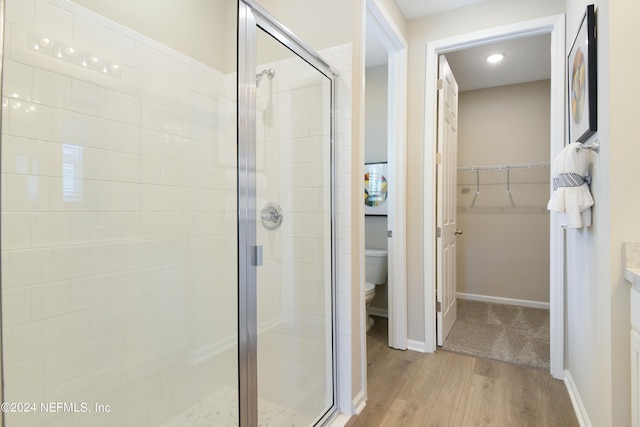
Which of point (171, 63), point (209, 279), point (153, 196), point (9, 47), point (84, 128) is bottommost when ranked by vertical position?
point (209, 279)

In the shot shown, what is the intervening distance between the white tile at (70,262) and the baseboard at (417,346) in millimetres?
A: 2239

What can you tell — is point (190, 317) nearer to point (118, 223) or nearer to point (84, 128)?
point (118, 223)

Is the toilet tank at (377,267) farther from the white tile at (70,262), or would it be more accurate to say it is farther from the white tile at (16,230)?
the white tile at (16,230)

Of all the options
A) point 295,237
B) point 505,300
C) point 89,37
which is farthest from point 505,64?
point 89,37

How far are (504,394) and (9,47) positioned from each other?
2896 millimetres

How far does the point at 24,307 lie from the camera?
1217 mm

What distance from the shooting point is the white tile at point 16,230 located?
1.16 m

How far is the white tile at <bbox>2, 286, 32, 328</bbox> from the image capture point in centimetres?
117

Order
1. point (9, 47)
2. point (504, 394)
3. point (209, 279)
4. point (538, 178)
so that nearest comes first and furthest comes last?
point (9, 47), point (209, 279), point (504, 394), point (538, 178)

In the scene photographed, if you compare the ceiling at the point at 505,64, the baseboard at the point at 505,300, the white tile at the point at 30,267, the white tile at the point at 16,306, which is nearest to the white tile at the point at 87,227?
the white tile at the point at 30,267

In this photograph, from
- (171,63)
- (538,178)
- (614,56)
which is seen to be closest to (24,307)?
(171,63)

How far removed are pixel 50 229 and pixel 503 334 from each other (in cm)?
329

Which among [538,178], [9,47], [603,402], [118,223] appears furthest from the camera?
[538,178]

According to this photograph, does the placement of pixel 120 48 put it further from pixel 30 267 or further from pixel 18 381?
pixel 18 381
